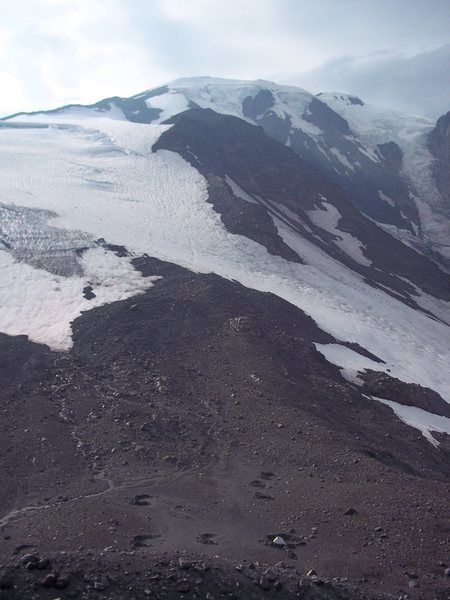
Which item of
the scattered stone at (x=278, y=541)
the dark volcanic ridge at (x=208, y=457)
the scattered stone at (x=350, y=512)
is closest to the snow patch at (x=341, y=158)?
the dark volcanic ridge at (x=208, y=457)

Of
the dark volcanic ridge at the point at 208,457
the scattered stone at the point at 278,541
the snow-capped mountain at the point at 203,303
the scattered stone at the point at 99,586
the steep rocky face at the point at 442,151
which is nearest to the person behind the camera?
the scattered stone at the point at 99,586

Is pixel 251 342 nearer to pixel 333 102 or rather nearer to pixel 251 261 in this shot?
pixel 251 261

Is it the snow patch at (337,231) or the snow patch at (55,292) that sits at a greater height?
the snow patch at (337,231)

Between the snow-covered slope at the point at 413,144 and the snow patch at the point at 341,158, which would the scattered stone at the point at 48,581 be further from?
the snow patch at the point at 341,158


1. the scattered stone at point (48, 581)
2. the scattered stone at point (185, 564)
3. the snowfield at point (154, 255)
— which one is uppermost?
the snowfield at point (154, 255)

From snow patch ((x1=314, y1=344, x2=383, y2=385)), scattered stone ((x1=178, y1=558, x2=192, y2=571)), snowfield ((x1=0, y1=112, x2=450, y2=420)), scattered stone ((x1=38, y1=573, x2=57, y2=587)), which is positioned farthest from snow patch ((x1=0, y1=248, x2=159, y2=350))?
scattered stone ((x1=38, y1=573, x2=57, y2=587))

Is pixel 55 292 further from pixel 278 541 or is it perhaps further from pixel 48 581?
pixel 48 581
